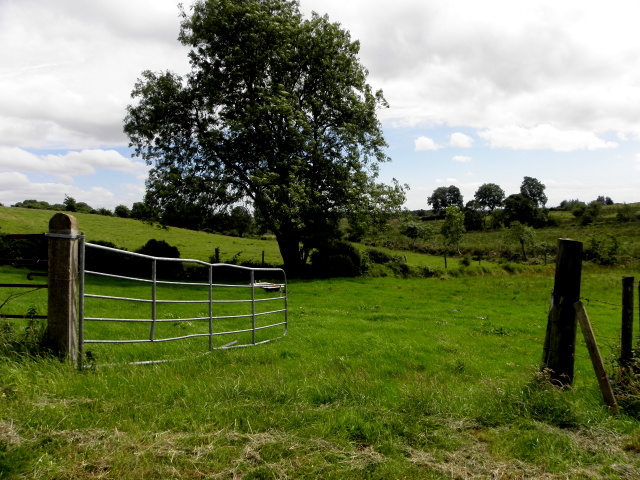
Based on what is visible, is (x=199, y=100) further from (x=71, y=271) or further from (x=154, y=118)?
(x=71, y=271)

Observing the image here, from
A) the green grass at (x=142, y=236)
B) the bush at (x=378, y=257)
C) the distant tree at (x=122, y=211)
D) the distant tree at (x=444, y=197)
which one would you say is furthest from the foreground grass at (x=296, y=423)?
the distant tree at (x=444, y=197)

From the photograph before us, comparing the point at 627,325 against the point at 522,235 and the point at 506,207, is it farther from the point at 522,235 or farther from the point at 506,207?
the point at 506,207

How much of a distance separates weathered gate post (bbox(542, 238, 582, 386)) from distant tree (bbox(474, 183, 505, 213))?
11432cm

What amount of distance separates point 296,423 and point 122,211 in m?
72.3

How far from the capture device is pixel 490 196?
115312mm

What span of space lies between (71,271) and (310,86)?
26290 mm

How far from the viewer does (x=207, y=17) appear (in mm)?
27531

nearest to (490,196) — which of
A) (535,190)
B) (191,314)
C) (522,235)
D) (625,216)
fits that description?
(535,190)

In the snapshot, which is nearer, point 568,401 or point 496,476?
point 496,476

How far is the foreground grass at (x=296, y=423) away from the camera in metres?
4.05

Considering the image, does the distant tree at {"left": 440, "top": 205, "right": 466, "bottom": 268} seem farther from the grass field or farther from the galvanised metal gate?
the grass field

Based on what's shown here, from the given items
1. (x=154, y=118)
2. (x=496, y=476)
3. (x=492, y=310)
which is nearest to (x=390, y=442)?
(x=496, y=476)

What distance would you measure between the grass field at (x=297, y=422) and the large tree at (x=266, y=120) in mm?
19660

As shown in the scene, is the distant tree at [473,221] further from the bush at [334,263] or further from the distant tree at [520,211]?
the bush at [334,263]
